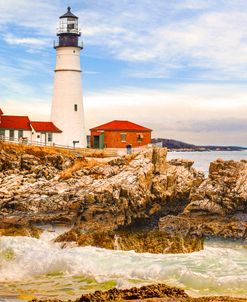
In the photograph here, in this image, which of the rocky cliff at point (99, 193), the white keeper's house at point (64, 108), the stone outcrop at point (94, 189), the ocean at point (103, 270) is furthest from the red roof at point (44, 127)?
the ocean at point (103, 270)

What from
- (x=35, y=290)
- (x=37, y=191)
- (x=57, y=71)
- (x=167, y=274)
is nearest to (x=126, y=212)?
(x=37, y=191)

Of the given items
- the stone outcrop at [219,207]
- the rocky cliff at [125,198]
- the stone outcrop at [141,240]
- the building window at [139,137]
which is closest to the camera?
the stone outcrop at [141,240]

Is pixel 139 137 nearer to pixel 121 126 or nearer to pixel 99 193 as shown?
pixel 121 126

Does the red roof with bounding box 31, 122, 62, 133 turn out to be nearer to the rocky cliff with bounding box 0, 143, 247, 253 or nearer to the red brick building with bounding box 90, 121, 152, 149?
the red brick building with bounding box 90, 121, 152, 149

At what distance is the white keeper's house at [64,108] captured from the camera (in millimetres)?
36219

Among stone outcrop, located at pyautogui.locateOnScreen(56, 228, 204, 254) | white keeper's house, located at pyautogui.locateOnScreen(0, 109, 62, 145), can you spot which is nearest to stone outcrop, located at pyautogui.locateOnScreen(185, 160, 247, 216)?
stone outcrop, located at pyautogui.locateOnScreen(56, 228, 204, 254)

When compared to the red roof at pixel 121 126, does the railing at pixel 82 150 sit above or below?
below

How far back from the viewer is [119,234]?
21.7 m

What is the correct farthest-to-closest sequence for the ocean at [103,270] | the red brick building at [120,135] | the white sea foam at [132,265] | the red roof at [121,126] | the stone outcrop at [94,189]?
the red roof at [121,126] < the red brick building at [120,135] < the stone outcrop at [94,189] < the white sea foam at [132,265] < the ocean at [103,270]

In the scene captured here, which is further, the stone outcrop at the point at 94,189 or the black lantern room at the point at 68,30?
the black lantern room at the point at 68,30

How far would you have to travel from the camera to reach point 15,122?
36.5 m

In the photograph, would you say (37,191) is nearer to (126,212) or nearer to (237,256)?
(126,212)

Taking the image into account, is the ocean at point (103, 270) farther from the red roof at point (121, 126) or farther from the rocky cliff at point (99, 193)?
the red roof at point (121, 126)

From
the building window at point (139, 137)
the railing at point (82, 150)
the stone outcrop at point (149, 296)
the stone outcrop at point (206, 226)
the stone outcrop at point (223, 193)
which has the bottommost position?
the stone outcrop at point (206, 226)
